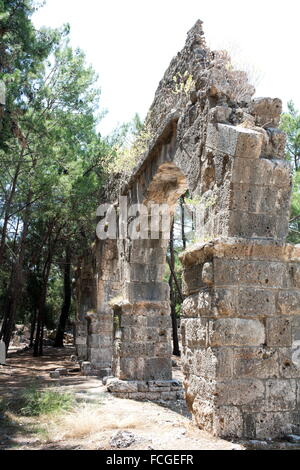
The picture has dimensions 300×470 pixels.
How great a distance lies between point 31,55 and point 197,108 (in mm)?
4460

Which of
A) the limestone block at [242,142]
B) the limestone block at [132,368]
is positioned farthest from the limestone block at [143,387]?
the limestone block at [242,142]

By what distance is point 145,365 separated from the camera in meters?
9.31

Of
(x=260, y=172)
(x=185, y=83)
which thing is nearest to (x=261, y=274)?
(x=260, y=172)

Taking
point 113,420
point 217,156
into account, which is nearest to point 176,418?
point 113,420

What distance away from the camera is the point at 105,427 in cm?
550

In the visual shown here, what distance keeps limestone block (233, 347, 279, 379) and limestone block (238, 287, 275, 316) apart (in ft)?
1.16

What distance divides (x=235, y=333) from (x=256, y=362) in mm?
346

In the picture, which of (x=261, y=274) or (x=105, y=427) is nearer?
(x=261, y=274)

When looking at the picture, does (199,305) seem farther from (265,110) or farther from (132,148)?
(132,148)

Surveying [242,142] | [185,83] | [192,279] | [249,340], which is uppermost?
[185,83]

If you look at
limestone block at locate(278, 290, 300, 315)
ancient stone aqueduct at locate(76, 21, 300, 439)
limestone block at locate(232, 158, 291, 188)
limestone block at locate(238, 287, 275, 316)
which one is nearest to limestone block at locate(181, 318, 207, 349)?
ancient stone aqueduct at locate(76, 21, 300, 439)

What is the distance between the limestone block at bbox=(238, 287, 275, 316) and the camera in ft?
15.5
